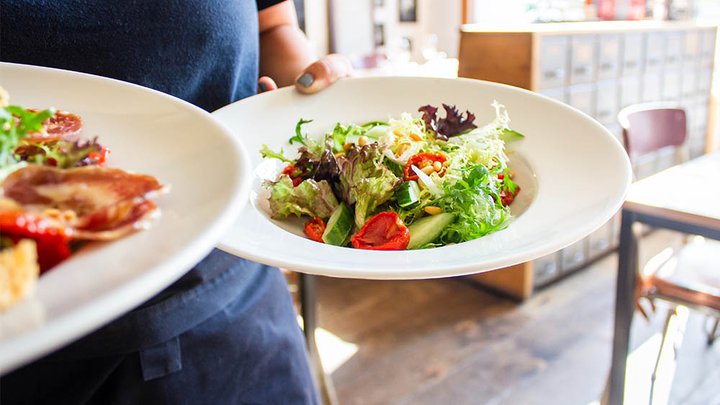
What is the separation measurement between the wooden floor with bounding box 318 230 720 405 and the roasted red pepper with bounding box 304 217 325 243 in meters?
1.73

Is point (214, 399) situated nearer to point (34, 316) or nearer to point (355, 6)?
point (34, 316)

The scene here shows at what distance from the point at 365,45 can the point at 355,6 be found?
33cm

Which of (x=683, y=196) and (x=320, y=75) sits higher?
(x=320, y=75)

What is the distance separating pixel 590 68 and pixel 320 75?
2.86 meters

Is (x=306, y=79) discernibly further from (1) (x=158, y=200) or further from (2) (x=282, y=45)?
(1) (x=158, y=200)

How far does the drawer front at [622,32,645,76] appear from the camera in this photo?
367 centimetres

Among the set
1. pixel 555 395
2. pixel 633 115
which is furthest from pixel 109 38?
pixel 633 115

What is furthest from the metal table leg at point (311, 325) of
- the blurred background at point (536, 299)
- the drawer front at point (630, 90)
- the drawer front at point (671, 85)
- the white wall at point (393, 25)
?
the drawer front at point (671, 85)

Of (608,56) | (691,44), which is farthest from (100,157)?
(691,44)

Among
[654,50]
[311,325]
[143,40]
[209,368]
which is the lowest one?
[311,325]

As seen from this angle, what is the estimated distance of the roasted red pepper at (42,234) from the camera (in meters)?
0.38

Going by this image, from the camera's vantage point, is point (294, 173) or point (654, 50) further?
point (654, 50)

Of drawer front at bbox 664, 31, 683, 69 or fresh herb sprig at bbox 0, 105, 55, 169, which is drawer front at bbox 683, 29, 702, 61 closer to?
drawer front at bbox 664, 31, 683, 69

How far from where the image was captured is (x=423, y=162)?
3.02 ft
